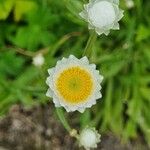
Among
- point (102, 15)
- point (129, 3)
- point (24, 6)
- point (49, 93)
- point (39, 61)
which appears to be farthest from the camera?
point (24, 6)

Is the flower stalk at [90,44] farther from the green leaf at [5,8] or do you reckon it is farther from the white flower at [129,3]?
the green leaf at [5,8]

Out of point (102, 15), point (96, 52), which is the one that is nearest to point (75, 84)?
point (102, 15)

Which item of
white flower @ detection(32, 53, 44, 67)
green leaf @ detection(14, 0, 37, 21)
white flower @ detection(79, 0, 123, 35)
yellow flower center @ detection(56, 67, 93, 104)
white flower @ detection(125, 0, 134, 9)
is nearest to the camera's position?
white flower @ detection(79, 0, 123, 35)

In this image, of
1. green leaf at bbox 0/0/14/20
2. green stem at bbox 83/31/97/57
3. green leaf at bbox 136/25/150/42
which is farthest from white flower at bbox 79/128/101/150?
green leaf at bbox 0/0/14/20

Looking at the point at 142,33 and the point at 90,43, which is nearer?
the point at 90,43

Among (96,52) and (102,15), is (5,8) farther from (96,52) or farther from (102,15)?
(102,15)

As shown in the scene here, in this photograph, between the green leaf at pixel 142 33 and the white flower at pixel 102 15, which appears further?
the green leaf at pixel 142 33

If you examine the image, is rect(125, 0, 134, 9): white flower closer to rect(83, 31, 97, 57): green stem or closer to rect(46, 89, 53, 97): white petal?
rect(83, 31, 97, 57): green stem

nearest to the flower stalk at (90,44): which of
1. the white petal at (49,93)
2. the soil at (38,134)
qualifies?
the white petal at (49,93)
